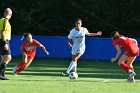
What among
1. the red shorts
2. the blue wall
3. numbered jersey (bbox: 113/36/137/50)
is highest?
numbered jersey (bbox: 113/36/137/50)

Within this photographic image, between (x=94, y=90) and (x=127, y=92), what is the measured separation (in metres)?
0.90

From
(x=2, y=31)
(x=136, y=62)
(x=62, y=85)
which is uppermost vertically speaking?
(x=2, y=31)

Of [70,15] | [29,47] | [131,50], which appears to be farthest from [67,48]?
[131,50]

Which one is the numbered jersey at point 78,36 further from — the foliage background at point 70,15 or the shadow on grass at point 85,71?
the foliage background at point 70,15

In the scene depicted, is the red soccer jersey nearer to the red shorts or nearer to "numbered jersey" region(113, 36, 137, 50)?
"numbered jersey" region(113, 36, 137, 50)

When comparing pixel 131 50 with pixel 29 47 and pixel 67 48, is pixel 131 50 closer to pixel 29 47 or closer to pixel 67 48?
pixel 29 47

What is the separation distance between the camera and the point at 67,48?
32.3 meters

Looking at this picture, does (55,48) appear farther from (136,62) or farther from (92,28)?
(92,28)

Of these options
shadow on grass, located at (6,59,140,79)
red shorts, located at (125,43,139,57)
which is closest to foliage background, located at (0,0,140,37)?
shadow on grass, located at (6,59,140,79)

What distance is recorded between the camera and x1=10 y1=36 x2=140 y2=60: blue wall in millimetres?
31422

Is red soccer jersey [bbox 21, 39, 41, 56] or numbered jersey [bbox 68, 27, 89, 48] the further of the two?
red soccer jersey [bbox 21, 39, 41, 56]

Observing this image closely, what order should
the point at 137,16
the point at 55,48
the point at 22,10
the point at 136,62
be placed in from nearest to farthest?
the point at 136,62 → the point at 55,48 → the point at 137,16 → the point at 22,10

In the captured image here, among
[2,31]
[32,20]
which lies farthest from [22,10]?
[2,31]

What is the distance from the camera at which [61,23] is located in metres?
40.7
